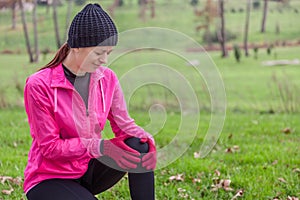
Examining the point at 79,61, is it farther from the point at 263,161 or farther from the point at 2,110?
the point at 2,110

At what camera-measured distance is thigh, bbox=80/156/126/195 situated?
2.09 m

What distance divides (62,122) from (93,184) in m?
0.36

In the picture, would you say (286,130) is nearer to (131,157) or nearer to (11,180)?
(11,180)

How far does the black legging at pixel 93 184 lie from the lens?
6.31ft

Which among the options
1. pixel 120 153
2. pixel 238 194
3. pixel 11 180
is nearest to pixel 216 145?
pixel 238 194

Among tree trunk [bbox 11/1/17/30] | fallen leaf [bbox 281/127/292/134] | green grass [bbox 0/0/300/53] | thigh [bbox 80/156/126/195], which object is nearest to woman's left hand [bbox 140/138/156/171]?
thigh [bbox 80/156/126/195]

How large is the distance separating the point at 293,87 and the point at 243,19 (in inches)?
109

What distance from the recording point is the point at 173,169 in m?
3.21

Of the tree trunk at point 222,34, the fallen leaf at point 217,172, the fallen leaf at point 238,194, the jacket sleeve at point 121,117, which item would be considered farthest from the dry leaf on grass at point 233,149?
the tree trunk at point 222,34

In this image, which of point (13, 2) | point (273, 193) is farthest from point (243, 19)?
point (273, 193)

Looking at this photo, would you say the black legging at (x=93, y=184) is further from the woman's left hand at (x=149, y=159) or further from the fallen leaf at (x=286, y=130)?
the fallen leaf at (x=286, y=130)

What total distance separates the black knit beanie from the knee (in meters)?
0.41

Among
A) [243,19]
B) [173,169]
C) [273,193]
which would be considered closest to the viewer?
[273,193]

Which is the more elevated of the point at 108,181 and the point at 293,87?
the point at 108,181
